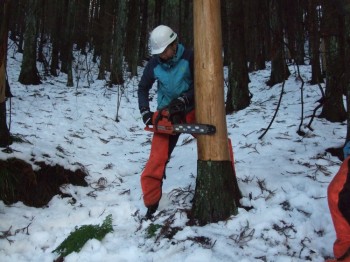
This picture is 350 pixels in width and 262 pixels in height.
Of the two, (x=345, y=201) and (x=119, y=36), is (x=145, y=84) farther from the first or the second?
(x=119, y=36)

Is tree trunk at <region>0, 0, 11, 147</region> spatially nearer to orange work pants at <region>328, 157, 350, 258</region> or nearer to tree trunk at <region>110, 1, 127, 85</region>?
orange work pants at <region>328, 157, 350, 258</region>

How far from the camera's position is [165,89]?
3738 mm

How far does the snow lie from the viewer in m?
2.98

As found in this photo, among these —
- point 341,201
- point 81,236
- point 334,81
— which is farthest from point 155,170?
point 334,81

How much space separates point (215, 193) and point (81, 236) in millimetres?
1283

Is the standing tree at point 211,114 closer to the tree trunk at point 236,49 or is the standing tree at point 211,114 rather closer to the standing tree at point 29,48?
the tree trunk at point 236,49

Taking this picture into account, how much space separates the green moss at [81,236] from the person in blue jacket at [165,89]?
0.48 metres

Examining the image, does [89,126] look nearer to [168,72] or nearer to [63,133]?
[63,133]

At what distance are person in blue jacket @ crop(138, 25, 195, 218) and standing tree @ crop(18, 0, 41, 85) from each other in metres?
9.12

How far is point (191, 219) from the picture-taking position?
3.39 meters

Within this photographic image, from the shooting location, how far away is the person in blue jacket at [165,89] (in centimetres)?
355

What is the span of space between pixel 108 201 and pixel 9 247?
4.24 ft

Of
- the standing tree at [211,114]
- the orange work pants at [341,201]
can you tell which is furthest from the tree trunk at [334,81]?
the orange work pants at [341,201]

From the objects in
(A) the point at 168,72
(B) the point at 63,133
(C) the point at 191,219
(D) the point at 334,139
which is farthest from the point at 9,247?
(D) the point at 334,139
